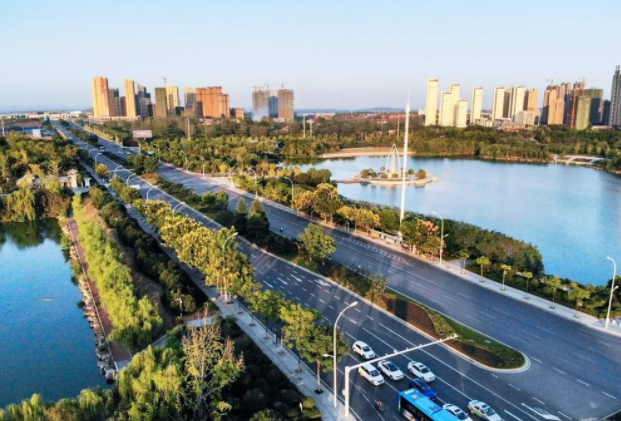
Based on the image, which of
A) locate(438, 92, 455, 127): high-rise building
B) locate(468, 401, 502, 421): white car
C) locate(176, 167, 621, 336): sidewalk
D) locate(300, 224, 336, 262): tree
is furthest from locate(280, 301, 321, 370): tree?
locate(438, 92, 455, 127): high-rise building

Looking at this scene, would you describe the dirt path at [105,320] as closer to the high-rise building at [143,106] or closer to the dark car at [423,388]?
the dark car at [423,388]

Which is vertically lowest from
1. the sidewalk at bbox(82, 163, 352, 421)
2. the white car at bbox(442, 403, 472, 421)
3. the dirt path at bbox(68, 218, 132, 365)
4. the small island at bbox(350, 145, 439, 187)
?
the dirt path at bbox(68, 218, 132, 365)

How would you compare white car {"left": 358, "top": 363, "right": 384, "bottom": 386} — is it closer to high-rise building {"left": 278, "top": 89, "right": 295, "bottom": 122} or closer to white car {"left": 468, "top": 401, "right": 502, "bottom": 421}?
white car {"left": 468, "top": 401, "right": 502, "bottom": 421}

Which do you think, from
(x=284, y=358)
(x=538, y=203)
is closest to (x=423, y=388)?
(x=284, y=358)

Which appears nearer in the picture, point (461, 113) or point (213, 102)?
point (461, 113)

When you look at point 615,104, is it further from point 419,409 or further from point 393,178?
point 419,409

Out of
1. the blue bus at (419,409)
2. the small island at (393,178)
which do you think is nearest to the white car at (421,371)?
the blue bus at (419,409)
